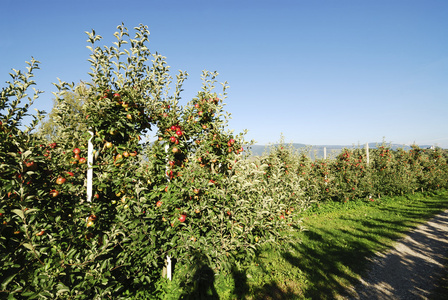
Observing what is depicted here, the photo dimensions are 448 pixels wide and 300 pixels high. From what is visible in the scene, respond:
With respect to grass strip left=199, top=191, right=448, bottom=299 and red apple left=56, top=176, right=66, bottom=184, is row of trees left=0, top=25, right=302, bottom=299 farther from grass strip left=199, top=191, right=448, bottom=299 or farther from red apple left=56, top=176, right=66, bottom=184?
grass strip left=199, top=191, right=448, bottom=299

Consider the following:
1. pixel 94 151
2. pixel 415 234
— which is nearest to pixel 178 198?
pixel 94 151

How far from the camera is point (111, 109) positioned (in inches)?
132

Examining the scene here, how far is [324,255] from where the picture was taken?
5.93 m

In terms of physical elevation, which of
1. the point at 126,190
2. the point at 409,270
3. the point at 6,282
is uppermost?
the point at 126,190

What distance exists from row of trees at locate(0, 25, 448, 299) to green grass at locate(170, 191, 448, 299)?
769mm

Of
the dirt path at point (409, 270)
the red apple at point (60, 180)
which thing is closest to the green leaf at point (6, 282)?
the red apple at point (60, 180)

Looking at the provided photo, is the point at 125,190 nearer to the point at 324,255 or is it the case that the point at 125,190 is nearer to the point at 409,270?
the point at 324,255

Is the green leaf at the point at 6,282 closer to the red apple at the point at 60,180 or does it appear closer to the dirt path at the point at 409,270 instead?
the red apple at the point at 60,180

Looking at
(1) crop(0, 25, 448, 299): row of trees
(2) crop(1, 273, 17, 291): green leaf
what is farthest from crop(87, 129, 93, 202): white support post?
(2) crop(1, 273, 17, 291): green leaf

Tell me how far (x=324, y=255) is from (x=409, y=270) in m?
1.92

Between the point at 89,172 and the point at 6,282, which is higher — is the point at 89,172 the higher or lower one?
the higher one

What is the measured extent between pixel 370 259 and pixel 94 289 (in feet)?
21.6

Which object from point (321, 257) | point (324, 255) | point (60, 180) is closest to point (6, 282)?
point (60, 180)

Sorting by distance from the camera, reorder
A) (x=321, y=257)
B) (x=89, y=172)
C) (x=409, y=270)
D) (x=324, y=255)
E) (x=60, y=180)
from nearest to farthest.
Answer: (x=60, y=180), (x=89, y=172), (x=409, y=270), (x=321, y=257), (x=324, y=255)
